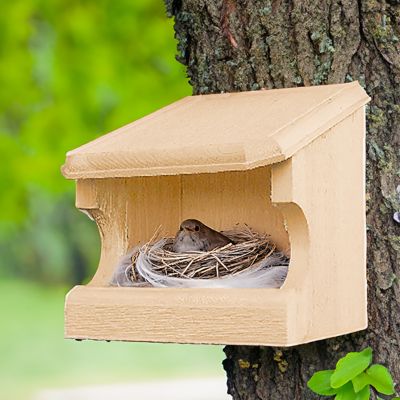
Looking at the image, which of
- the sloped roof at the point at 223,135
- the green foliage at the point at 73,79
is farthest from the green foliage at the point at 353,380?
the green foliage at the point at 73,79

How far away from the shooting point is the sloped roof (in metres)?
2.32

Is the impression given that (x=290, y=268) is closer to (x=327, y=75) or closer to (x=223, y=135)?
(x=223, y=135)

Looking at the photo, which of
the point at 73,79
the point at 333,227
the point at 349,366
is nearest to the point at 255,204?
the point at 333,227

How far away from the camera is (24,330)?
13.1 meters

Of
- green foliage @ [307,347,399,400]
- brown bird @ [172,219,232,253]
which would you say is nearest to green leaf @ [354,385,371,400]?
green foliage @ [307,347,399,400]

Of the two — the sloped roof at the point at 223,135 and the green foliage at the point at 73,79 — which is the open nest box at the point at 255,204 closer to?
the sloped roof at the point at 223,135

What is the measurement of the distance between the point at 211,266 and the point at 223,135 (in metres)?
0.35

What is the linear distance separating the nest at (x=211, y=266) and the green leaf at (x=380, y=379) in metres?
0.27

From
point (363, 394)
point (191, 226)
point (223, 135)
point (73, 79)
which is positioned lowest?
point (363, 394)

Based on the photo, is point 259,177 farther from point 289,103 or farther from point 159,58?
point 159,58

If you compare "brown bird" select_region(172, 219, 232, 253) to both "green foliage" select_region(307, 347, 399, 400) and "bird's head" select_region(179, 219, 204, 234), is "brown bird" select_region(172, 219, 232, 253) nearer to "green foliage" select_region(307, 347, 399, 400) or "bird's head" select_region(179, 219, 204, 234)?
"bird's head" select_region(179, 219, 204, 234)

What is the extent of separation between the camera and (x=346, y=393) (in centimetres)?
249

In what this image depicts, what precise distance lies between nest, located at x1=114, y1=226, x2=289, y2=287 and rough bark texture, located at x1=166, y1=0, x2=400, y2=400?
242 mm

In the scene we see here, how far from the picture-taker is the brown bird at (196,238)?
265 cm
